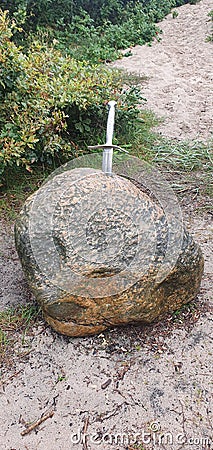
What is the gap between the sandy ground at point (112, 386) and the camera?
2.07m

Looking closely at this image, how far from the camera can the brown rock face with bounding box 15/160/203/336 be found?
2.25 meters

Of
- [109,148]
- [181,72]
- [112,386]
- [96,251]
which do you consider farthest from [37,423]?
[181,72]

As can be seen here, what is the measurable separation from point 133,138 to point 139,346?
114 inches

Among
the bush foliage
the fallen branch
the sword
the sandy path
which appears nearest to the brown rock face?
the sword

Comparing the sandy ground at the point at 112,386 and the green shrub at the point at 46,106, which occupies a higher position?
the green shrub at the point at 46,106

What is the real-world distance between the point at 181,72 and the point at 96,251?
18.0 ft

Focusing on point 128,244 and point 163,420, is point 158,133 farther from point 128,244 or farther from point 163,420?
point 163,420

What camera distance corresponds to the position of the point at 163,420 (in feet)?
6.98

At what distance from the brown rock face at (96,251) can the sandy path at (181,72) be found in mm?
2865

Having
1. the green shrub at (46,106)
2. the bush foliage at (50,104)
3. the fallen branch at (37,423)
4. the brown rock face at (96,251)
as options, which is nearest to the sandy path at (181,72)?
the bush foliage at (50,104)

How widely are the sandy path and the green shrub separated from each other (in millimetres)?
1020

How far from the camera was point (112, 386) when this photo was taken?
2.27 metres

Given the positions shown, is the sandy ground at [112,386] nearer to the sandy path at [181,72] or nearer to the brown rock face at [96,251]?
the brown rock face at [96,251]

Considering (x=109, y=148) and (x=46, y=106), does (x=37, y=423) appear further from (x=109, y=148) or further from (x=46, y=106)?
(x=46, y=106)
